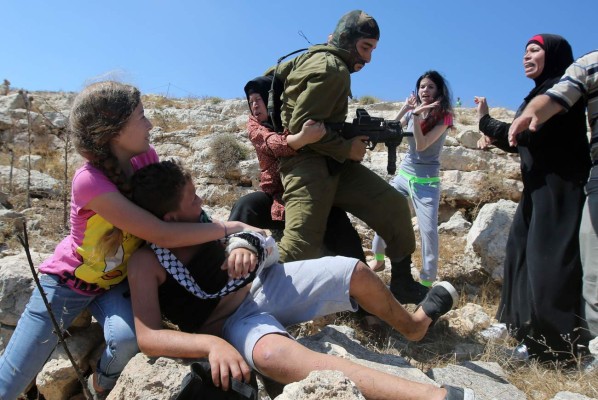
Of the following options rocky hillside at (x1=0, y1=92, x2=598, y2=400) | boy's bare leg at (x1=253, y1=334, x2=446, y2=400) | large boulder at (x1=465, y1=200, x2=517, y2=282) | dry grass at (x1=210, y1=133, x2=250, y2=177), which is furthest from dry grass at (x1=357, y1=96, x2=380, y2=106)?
boy's bare leg at (x1=253, y1=334, x2=446, y2=400)

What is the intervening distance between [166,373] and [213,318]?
41 cm

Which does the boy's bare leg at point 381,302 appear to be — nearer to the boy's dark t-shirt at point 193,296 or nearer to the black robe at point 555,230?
the boy's dark t-shirt at point 193,296

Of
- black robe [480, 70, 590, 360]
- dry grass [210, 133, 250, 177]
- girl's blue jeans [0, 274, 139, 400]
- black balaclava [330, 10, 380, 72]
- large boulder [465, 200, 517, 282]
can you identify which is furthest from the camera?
dry grass [210, 133, 250, 177]

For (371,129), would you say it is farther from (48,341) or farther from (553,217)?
(48,341)

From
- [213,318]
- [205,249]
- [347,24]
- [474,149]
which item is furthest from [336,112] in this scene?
[474,149]

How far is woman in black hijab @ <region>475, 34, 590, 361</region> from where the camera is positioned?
119 inches

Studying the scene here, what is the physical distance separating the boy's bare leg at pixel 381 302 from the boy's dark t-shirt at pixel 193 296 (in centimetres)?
65

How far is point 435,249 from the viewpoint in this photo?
430 cm

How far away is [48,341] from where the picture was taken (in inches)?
88.8

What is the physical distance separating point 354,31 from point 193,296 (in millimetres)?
2029

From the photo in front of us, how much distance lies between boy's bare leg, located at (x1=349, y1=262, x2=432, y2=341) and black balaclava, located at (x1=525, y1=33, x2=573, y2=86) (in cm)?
201

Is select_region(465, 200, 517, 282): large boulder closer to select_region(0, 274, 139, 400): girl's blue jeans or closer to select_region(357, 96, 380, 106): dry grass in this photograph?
select_region(0, 274, 139, 400): girl's blue jeans

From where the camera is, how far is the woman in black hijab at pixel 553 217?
3021mm

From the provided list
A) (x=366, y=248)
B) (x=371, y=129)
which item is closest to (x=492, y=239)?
(x=366, y=248)
